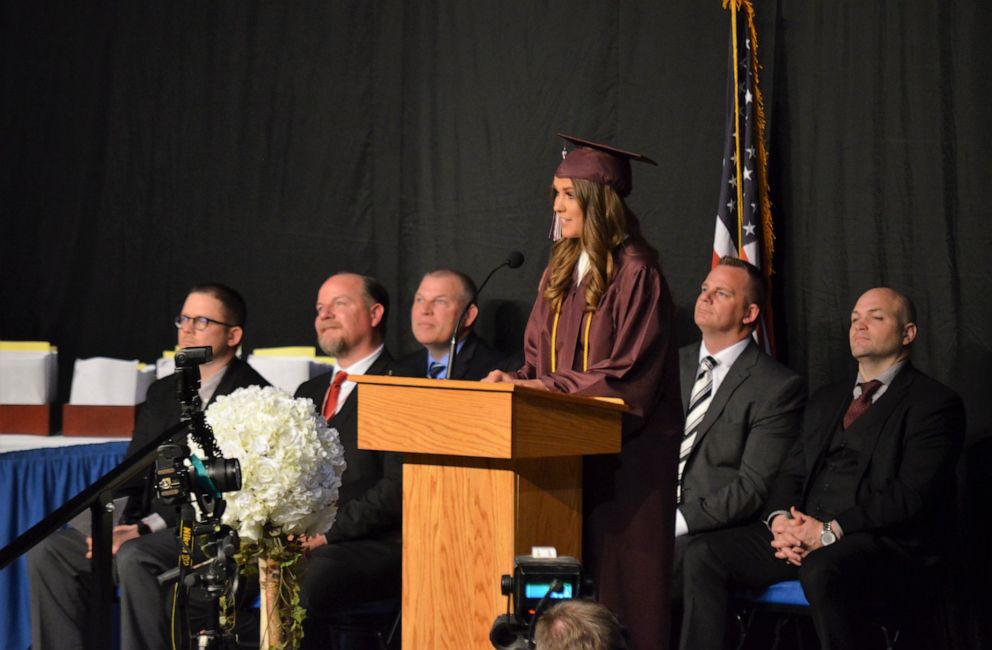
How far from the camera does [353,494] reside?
4289mm

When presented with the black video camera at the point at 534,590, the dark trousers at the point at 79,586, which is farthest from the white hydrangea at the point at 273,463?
the dark trousers at the point at 79,586

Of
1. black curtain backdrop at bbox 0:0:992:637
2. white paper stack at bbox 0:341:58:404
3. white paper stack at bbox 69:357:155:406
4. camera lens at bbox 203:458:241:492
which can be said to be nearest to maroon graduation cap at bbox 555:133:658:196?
camera lens at bbox 203:458:241:492

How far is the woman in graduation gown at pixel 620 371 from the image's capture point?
324cm

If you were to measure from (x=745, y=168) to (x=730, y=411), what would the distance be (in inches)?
38.1

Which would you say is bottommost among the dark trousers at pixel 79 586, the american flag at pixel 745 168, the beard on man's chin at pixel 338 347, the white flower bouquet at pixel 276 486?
the dark trousers at pixel 79 586

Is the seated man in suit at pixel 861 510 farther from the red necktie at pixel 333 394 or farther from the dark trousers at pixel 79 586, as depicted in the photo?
the dark trousers at pixel 79 586

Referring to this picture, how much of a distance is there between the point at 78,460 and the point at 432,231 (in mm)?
1862

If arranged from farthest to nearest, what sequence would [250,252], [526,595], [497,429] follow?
[250,252] < [497,429] < [526,595]

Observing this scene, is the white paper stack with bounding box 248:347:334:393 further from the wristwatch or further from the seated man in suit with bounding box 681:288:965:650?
the wristwatch

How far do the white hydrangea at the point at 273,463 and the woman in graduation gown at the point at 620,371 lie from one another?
2.43 feet

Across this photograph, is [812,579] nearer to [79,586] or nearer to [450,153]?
[79,586]

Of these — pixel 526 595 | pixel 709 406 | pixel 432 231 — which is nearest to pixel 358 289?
pixel 432 231

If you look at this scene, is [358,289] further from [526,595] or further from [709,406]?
[526,595]

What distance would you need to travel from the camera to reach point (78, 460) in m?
4.76
